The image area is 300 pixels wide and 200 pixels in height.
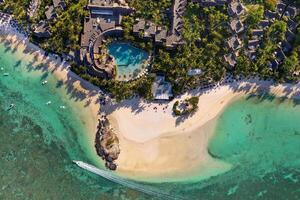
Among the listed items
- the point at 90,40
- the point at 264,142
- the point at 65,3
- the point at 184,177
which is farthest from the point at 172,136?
the point at 65,3

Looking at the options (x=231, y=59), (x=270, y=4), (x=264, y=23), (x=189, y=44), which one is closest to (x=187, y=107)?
(x=189, y=44)

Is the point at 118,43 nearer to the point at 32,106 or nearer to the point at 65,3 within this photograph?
the point at 65,3

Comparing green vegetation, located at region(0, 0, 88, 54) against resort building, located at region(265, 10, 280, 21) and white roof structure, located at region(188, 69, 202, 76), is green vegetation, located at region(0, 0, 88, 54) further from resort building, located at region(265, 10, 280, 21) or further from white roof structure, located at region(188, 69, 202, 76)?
resort building, located at region(265, 10, 280, 21)

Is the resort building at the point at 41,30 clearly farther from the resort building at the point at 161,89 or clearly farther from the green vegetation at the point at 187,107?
the green vegetation at the point at 187,107

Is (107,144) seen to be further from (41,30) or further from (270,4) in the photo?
(270,4)

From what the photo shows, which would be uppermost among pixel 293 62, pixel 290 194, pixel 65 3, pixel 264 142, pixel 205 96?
pixel 65 3

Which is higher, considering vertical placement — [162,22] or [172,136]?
[162,22]

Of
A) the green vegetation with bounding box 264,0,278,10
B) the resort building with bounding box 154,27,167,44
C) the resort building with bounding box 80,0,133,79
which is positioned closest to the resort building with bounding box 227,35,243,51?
the green vegetation with bounding box 264,0,278,10
